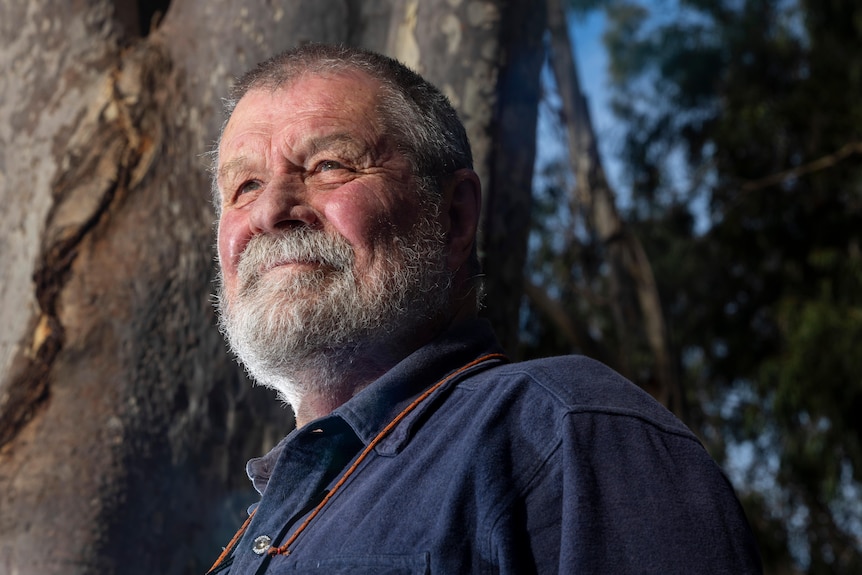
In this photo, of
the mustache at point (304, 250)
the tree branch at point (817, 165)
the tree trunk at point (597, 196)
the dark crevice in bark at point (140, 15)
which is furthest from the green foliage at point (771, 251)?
the mustache at point (304, 250)

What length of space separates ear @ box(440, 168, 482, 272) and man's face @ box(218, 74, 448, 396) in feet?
0.21

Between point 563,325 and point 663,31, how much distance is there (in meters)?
7.07

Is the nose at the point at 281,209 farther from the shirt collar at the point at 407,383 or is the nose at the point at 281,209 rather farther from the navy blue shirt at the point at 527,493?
the navy blue shirt at the point at 527,493

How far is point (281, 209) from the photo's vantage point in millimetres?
1915

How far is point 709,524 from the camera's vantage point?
1.29 m

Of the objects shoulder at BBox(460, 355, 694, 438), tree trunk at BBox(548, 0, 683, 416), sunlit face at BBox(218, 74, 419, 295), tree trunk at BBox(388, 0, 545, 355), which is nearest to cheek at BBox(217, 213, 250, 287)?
sunlit face at BBox(218, 74, 419, 295)

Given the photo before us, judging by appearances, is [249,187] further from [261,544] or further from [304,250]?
[261,544]

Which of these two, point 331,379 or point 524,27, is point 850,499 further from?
point 331,379

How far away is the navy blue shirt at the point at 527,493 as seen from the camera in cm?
128

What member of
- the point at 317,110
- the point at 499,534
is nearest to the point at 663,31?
the point at 317,110

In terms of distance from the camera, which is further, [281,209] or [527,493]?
[281,209]

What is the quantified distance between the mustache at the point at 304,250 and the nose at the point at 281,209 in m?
0.02

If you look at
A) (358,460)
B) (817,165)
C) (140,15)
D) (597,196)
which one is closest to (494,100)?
(140,15)

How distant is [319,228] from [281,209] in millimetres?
78
